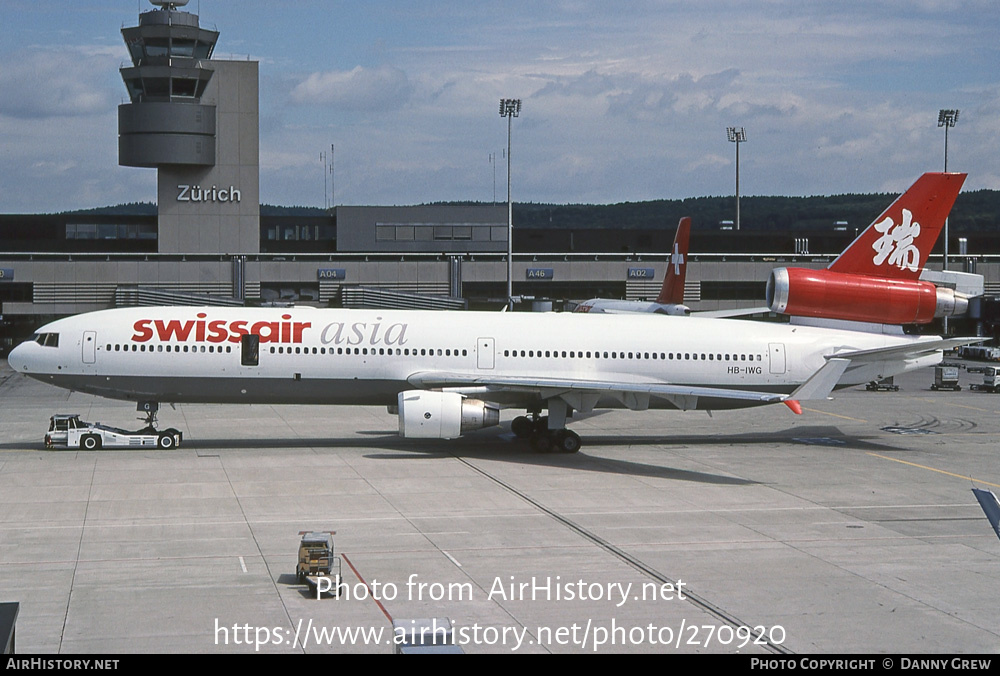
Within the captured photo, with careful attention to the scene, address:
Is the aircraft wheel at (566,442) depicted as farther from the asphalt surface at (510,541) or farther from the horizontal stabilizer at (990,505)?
the horizontal stabilizer at (990,505)

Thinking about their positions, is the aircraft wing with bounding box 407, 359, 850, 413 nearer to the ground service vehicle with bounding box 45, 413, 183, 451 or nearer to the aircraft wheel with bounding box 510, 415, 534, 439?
the aircraft wheel with bounding box 510, 415, 534, 439

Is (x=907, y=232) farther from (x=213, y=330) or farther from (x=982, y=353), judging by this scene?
(x=982, y=353)

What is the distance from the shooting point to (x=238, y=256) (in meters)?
80.1

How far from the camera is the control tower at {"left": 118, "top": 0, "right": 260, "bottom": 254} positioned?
8775 cm

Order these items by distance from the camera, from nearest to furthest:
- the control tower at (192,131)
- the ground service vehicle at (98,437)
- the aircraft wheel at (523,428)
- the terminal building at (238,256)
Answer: the ground service vehicle at (98,437), the aircraft wheel at (523,428), the terminal building at (238,256), the control tower at (192,131)

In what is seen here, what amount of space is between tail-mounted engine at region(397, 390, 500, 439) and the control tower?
2398 inches

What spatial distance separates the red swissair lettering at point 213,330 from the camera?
3728 centimetres

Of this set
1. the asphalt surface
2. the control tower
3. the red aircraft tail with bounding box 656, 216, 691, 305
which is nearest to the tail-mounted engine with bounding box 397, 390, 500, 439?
the asphalt surface

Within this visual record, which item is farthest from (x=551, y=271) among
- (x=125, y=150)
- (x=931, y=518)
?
(x=931, y=518)

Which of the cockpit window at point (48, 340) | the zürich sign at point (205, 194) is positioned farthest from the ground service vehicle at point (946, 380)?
the zürich sign at point (205, 194)

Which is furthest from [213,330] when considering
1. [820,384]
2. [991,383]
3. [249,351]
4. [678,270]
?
[991,383]

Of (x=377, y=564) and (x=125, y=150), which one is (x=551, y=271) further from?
(x=377, y=564)

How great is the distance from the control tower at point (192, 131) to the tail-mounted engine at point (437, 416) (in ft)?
200

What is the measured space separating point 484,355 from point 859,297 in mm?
14141
